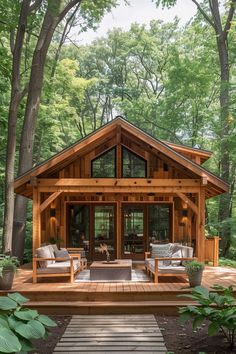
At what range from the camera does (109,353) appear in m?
4.81

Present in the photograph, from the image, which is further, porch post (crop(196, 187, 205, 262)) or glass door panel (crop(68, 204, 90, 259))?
glass door panel (crop(68, 204, 90, 259))

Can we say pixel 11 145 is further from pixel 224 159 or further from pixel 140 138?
pixel 224 159

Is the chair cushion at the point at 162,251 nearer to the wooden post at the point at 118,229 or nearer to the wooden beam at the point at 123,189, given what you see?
the wooden beam at the point at 123,189

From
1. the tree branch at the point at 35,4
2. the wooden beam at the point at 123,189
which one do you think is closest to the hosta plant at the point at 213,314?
the wooden beam at the point at 123,189

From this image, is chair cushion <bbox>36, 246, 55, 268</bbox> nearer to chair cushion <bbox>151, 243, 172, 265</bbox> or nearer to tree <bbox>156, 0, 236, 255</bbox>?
chair cushion <bbox>151, 243, 172, 265</bbox>

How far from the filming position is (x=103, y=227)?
12281 millimetres

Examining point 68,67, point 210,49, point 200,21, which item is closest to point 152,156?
point 68,67

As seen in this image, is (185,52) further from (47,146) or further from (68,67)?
(47,146)

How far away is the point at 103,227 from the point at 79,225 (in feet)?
2.55

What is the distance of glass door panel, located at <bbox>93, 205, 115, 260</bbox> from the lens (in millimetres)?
12258

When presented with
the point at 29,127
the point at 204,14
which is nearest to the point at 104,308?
the point at 29,127

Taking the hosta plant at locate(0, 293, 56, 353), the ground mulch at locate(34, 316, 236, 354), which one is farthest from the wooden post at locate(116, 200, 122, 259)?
the hosta plant at locate(0, 293, 56, 353)

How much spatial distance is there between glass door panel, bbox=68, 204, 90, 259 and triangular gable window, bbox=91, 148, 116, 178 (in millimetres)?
1555

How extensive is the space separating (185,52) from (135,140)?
1233 cm
